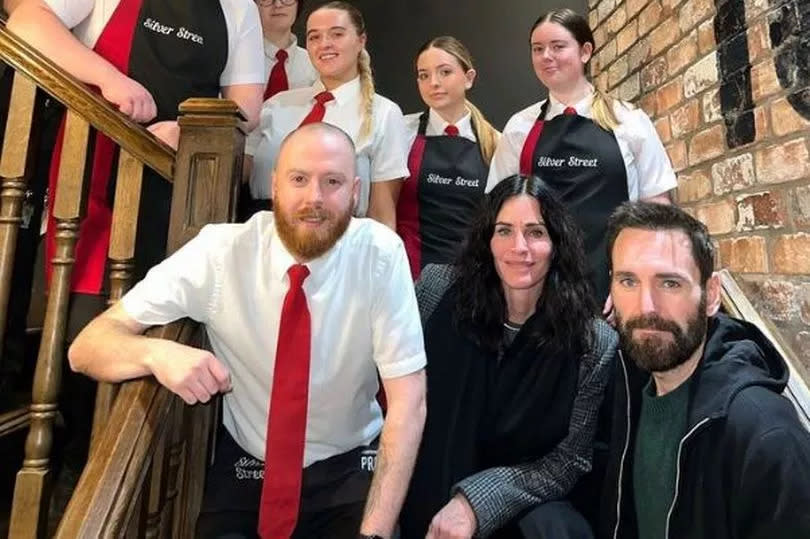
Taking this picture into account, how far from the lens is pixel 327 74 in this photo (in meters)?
1.99

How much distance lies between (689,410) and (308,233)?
0.81m

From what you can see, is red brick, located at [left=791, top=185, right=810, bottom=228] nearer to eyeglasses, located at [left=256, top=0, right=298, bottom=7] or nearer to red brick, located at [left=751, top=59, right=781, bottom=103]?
red brick, located at [left=751, top=59, right=781, bottom=103]

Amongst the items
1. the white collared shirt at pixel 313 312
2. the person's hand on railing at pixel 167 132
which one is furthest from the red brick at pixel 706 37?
the person's hand on railing at pixel 167 132

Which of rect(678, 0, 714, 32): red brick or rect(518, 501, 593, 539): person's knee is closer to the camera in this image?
rect(518, 501, 593, 539): person's knee

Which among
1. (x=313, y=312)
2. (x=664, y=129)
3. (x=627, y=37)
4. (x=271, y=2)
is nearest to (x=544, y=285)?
(x=313, y=312)

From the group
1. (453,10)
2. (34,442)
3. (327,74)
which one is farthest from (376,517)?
(453,10)

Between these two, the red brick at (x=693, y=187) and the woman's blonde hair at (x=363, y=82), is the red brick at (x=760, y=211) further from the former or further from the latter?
the woman's blonde hair at (x=363, y=82)

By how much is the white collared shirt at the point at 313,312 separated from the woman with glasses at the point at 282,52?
3.10 feet

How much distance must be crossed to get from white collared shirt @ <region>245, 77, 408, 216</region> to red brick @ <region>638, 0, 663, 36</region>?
1.13 m

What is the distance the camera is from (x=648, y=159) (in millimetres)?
1934

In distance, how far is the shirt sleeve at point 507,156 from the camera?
6.66 feet

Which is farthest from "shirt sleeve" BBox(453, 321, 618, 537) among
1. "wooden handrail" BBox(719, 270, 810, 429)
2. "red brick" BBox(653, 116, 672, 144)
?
"red brick" BBox(653, 116, 672, 144)

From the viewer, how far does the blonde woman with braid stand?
1904 millimetres

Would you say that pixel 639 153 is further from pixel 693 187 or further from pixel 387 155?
pixel 387 155
